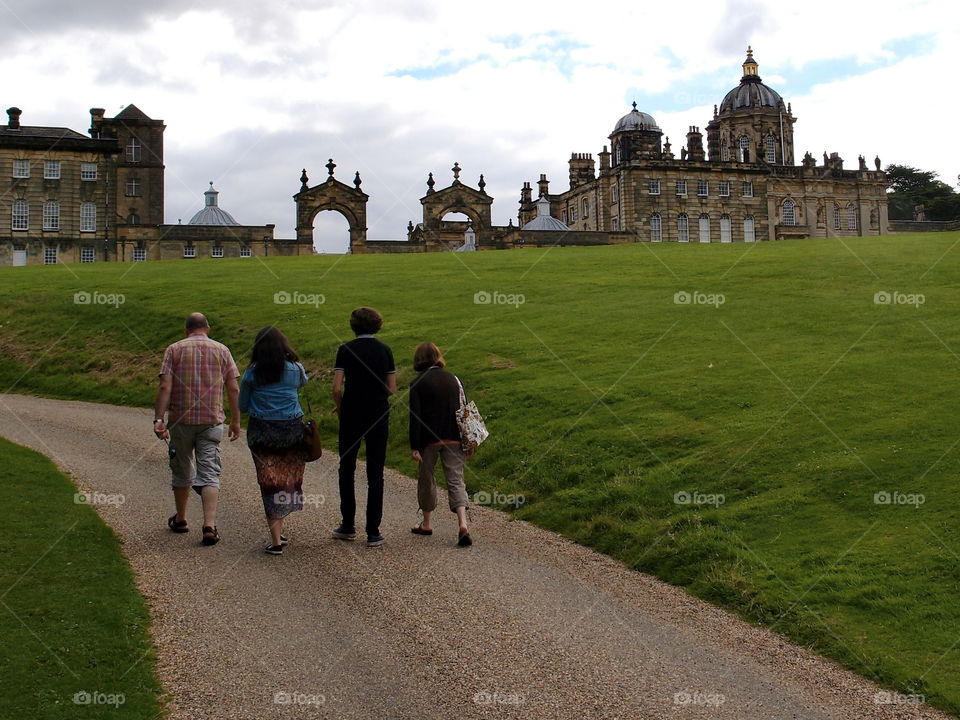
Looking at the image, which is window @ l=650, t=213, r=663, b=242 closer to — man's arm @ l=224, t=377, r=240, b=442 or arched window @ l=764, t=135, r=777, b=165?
arched window @ l=764, t=135, r=777, b=165

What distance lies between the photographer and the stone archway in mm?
72875

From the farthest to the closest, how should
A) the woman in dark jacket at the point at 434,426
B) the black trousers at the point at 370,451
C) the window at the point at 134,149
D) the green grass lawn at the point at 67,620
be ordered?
the window at the point at 134,149
the woman in dark jacket at the point at 434,426
the black trousers at the point at 370,451
the green grass lawn at the point at 67,620

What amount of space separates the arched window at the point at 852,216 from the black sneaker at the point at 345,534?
94.6 meters

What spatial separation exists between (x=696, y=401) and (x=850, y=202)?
89.8 metres

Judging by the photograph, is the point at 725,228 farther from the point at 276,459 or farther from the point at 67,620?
the point at 67,620

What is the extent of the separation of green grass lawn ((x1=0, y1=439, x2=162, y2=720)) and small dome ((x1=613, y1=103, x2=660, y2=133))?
95.0 metres

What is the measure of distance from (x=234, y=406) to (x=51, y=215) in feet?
231

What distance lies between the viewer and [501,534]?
11.5 metres

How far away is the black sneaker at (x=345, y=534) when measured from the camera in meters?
11.1

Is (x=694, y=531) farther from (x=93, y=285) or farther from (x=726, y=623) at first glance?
(x=93, y=285)

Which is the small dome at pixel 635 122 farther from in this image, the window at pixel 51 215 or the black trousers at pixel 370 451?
the black trousers at pixel 370 451

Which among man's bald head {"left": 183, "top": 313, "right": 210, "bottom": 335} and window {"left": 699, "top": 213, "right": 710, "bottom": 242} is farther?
window {"left": 699, "top": 213, "right": 710, "bottom": 242}

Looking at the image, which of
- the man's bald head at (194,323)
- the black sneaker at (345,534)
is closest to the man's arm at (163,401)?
the man's bald head at (194,323)

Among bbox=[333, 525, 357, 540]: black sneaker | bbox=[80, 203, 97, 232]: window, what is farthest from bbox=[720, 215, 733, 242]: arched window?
bbox=[333, 525, 357, 540]: black sneaker
